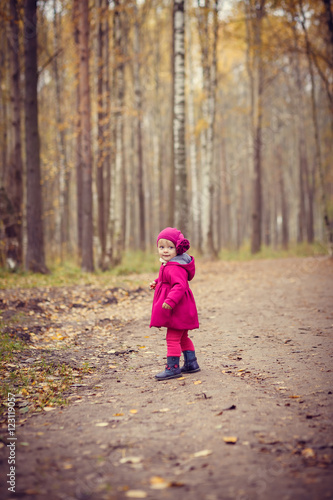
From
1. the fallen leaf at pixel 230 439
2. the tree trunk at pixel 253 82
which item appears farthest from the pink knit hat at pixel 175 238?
the tree trunk at pixel 253 82

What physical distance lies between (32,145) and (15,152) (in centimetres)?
220

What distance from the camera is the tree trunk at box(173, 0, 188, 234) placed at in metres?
12.2

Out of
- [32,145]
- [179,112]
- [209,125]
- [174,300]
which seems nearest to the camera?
[174,300]

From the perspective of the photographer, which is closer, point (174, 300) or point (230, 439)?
point (230, 439)

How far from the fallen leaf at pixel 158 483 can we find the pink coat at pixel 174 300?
203 centimetres

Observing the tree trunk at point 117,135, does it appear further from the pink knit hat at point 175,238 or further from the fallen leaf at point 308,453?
the fallen leaf at point 308,453

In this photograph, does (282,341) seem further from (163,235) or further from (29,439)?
(29,439)

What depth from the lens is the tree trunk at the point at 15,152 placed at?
13727mm

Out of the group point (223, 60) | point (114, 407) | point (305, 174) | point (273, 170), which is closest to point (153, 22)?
point (223, 60)

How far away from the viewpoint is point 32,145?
41.9 ft

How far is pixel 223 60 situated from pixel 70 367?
33.0 meters

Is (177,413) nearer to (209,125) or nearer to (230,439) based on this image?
(230,439)

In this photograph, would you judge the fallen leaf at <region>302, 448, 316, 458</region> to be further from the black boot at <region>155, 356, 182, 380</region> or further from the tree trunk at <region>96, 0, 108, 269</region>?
the tree trunk at <region>96, 0, 108, 269</region>

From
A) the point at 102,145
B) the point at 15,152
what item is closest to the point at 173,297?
the point at 15,152
